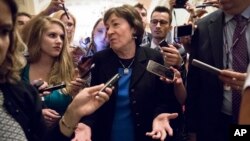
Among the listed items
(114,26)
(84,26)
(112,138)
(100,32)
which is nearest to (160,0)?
(84,26)

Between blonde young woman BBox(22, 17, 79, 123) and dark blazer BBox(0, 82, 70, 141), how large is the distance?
96 cm

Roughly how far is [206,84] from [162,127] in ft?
1.31

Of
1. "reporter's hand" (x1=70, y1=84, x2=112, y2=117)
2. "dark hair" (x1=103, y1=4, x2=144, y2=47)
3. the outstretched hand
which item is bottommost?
the outstretched hand

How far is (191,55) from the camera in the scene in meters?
2.34

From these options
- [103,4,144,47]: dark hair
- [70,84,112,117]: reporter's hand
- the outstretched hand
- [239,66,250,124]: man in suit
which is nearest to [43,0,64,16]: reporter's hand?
[103,4,144,47]: dark hair

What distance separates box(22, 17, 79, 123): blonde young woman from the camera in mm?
Result: 2477

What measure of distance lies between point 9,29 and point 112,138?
1.09 m

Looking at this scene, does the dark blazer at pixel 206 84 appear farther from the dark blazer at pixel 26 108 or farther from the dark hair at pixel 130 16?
the dark blazer at pixel 26 108

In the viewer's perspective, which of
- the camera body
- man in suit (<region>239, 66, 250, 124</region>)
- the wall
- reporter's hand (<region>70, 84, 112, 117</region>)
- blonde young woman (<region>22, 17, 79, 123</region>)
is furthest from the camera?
the wall

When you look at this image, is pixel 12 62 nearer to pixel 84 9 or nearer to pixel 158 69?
pixel 158 69

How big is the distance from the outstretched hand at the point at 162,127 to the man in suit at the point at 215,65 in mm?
312

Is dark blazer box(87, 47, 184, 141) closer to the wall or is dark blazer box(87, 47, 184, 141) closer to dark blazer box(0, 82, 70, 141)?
dark blazer box(0, 82, 70, 141)

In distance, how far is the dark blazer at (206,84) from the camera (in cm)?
219

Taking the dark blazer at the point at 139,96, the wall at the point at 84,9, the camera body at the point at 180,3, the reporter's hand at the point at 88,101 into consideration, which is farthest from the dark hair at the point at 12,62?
the wall at the point at 84,9
